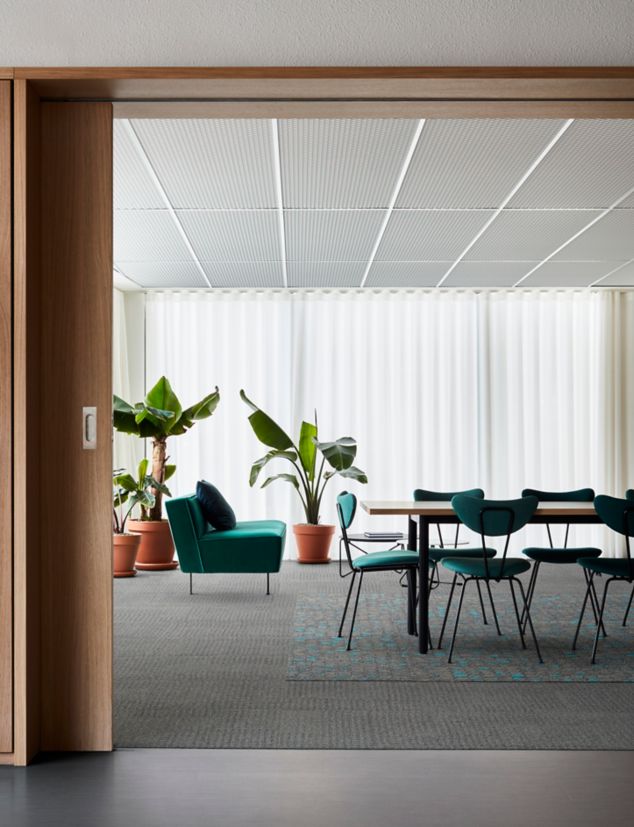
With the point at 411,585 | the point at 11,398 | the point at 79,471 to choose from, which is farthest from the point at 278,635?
the point at 11,398

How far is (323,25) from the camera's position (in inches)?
115

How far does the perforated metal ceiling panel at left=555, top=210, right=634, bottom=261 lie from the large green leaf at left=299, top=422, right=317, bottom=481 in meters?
2.66

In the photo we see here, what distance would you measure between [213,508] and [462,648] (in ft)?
7.95

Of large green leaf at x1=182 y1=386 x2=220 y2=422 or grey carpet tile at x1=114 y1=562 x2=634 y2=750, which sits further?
large green leaf at x1=182 y1=386 x2=220 y2=422

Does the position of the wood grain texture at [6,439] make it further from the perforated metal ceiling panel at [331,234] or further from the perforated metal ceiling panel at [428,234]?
the perforated metal ceiling panel at [428,234]

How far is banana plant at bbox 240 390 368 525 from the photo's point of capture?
Result: 7.32 meters

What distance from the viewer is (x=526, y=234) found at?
21.4ft

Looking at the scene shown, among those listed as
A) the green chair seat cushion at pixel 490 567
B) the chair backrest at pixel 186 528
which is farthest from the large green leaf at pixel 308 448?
the green chair seat cushion at pixel 490 567

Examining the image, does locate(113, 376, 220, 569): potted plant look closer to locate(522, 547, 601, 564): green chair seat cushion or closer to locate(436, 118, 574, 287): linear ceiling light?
locate(436, 118, 574, 287): linear ceiling light

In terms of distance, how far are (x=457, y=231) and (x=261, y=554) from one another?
2790 mm

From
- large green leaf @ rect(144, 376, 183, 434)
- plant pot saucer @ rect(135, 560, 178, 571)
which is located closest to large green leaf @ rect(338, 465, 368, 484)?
large green leaf @ rect(144, 376, 183, 434)

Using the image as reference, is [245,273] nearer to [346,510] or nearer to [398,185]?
[398,185]

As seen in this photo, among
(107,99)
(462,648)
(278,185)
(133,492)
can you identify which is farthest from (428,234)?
(107,99)

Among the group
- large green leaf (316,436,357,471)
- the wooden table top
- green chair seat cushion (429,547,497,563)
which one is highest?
large green leaf (316,436,357,471)
